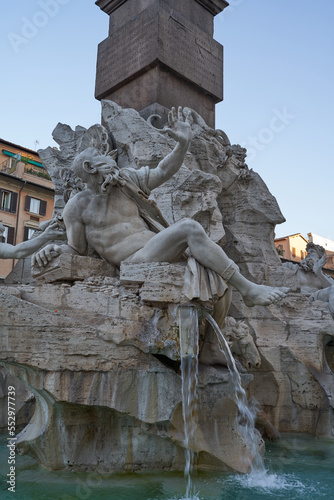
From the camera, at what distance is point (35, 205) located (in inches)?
873

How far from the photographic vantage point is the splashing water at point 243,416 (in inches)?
160

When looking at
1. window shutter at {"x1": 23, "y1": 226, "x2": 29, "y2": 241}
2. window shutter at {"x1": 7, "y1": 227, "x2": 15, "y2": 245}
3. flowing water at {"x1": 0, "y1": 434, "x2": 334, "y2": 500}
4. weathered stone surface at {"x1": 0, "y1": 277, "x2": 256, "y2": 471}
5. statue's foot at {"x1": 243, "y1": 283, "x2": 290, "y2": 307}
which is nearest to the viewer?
flowing water at {"x1": 0, "y1": 434, "x2": 334, "y2": 500}

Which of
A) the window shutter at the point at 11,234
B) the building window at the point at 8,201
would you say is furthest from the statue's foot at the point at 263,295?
the building window at the point at 8,201

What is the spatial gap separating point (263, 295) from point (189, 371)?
93cm

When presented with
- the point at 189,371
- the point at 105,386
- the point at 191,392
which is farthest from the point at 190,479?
the point at 105,386

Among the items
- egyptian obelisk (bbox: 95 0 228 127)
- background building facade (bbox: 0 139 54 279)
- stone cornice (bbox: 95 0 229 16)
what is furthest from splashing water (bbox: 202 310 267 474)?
background building facade (bbox: 0 139 54 279)

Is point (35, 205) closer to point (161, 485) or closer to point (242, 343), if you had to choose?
point (242, 343)

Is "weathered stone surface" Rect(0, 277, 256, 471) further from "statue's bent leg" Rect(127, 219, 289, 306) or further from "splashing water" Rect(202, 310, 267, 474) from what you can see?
"statue's bent leg" Rect(127, 219, 289, 306)

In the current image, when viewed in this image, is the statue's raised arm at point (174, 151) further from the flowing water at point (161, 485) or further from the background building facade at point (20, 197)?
the background building facade at point (20, 197)

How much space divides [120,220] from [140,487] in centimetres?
236

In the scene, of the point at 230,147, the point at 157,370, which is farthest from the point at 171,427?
the point at 230,147

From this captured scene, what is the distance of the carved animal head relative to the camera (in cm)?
544

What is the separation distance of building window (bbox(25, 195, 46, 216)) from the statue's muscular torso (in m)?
17.8

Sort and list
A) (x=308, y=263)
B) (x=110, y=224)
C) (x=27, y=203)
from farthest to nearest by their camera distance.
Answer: (x=27, y=203)
(x=308, y=263)
(x=110, y=224)
